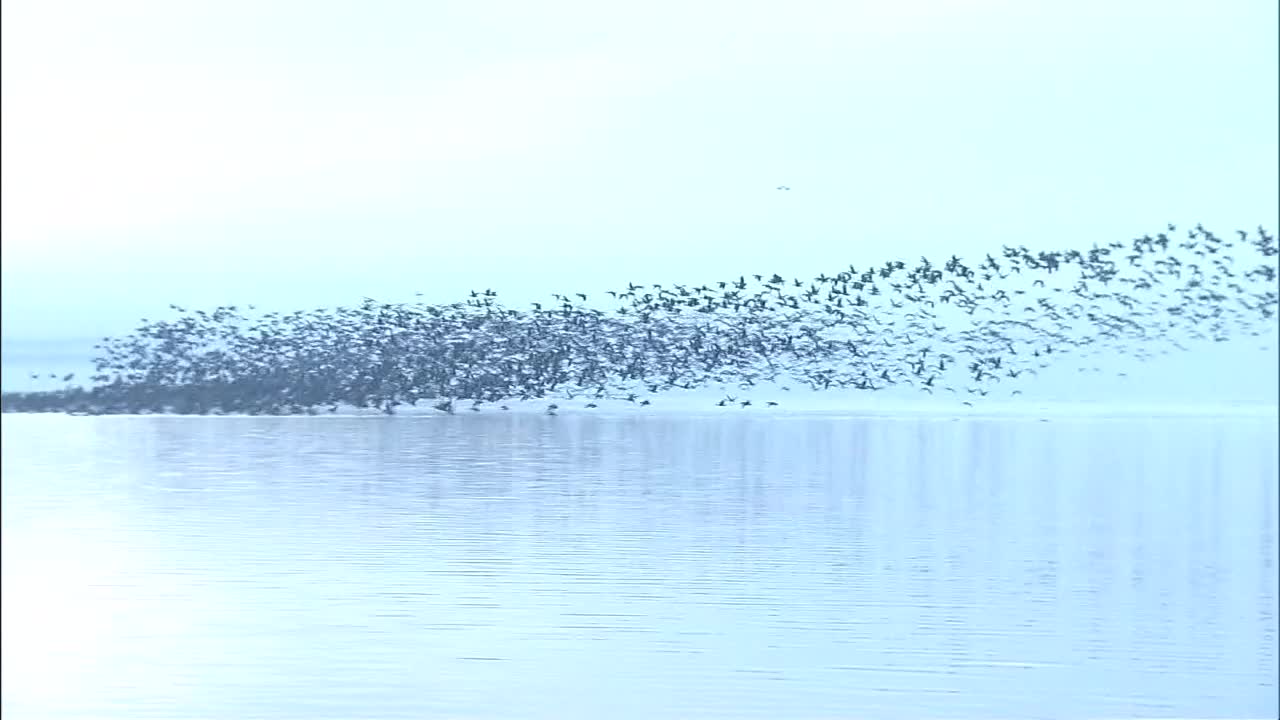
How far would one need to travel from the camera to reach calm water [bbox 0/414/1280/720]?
135 inches

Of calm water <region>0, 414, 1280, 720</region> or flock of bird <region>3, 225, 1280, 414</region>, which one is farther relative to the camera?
flock of bird <region>3, 225, 1280, 414</region>

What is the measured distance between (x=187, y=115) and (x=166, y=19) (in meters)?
0.35

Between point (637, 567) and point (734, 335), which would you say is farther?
point (734, 335)

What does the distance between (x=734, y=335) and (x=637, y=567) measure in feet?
3.45

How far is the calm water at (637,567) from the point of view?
11.3 feet

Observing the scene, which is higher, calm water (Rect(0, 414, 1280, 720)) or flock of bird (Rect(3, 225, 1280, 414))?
flock of bird (Rect(3, 225, 1280, 414))

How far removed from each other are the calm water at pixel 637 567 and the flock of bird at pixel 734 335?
0.17 m

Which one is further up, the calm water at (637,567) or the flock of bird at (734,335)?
the flock of bird at (734,335)

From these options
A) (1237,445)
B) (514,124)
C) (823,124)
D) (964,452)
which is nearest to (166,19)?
(514,124)

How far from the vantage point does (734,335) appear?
17.1 feet

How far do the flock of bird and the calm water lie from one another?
0.56 feet

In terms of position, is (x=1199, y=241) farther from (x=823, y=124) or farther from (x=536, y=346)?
(x=536, y=346)

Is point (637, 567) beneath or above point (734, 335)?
beneath

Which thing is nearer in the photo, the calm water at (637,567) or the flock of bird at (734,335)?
the calm water at (637,567)
